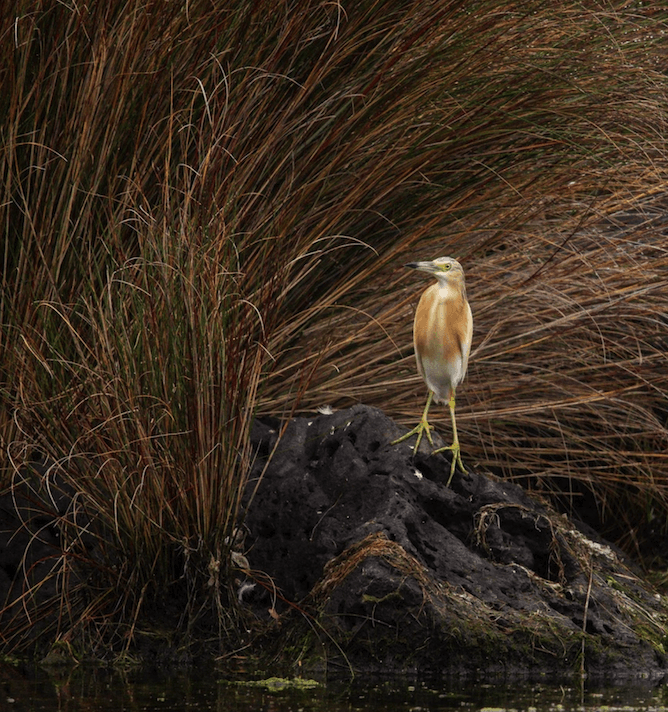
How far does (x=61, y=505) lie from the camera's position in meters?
4.01

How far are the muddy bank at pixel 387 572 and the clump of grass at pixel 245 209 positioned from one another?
4.4 inches

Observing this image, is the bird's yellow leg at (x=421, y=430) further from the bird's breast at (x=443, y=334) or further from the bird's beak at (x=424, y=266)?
the bird's beak at (x=424, y=266)

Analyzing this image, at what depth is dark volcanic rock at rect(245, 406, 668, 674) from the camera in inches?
135

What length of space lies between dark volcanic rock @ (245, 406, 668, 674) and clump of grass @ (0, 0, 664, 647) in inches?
7.6

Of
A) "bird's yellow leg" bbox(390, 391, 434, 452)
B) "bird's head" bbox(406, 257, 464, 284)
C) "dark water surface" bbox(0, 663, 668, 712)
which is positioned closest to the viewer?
"dark water surface" bbox(0, 663, 668, 712)

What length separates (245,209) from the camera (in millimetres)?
4438

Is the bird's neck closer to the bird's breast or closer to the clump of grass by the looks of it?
the bird's breast

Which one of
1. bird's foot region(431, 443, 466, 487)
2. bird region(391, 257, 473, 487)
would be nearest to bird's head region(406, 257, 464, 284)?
bird region(391, 257, 473, 487)

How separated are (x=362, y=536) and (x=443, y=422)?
940 mm

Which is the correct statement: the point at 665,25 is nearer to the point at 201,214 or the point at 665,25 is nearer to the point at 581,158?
the point at 581,158

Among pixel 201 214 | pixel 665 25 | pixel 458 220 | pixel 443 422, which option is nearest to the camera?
pixel 201 214

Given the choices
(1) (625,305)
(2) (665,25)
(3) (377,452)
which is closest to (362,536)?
(3) (377,452)

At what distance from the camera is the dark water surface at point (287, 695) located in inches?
118

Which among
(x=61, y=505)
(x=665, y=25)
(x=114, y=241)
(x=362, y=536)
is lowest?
(x=61, y=505)
